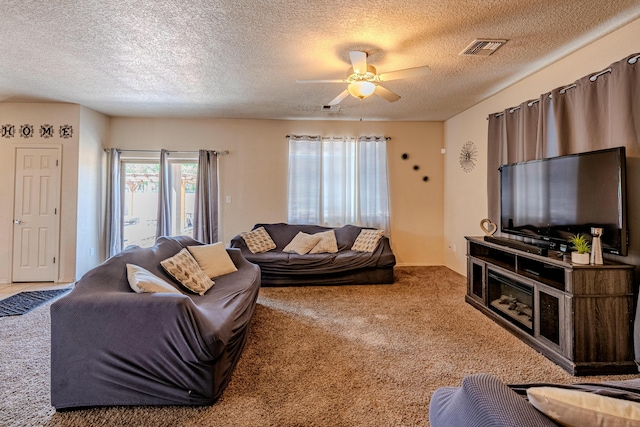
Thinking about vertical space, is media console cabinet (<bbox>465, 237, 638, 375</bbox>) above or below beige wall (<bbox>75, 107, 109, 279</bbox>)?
below

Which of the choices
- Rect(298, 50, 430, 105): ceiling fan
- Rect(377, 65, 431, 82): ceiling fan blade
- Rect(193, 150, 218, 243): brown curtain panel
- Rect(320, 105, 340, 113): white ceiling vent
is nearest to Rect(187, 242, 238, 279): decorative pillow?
Rect(193, 150, 218, 243): brown curtain panel

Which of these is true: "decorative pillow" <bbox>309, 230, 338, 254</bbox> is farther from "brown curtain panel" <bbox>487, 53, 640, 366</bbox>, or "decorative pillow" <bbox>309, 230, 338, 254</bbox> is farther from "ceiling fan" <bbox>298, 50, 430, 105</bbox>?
"brown curtain panel" <bbox>487, 53, 640, 366</bbox>

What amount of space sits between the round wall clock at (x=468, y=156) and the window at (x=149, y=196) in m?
4.64

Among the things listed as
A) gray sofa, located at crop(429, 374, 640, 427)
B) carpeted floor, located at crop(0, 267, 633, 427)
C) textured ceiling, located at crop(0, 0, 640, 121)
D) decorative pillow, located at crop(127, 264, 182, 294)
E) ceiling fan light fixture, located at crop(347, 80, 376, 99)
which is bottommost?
carpeted floor, located at crop(0, 267, 633, 427)

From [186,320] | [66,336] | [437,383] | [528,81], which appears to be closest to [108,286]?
[66,336]

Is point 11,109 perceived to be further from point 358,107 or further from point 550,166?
point 550,166

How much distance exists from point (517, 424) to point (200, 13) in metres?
2.97

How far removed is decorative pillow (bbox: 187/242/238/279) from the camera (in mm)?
3139

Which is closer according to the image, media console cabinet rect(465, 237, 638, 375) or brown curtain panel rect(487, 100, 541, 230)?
media console cabinet rect(465, 237, 638, 375)

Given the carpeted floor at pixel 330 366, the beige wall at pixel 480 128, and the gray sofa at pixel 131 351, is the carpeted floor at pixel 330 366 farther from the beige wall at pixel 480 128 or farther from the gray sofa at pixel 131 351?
the beige wall at pixel 480 128

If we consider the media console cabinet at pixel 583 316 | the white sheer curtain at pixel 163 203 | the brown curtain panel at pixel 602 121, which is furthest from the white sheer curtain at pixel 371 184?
the white sheer curtain at pixel 163 203

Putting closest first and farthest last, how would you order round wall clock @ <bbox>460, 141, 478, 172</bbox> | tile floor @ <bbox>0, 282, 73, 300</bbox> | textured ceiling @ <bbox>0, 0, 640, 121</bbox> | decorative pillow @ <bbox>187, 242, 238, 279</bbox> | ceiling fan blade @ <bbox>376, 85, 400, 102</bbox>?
1. textured ceiling @ <bbox>0, 0, 640, 121</bbox>
2. ceiling fan blade @ <bbox>376, 85, 400, 102</bbox>
3. decorative pillow @ <bbox>187, 242, 238, 279</bbox>
4. tile floor @ <bbox>0, 282, 73, 300</bbox>
5. round wall clock @ <bbox>460, 141, 478, 172</bbox>

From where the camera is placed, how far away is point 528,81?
3492 mm

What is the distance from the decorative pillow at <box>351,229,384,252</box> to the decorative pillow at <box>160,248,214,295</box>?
101 inches
